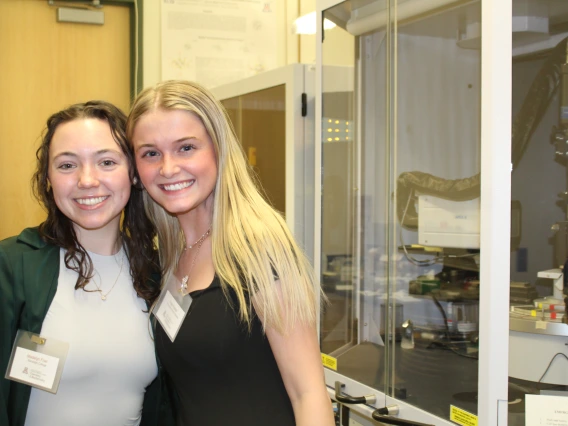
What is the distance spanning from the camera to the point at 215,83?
3.17 metres

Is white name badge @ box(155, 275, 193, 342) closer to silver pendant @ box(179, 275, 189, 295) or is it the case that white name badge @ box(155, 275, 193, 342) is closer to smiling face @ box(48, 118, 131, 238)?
silver pendant @ box(179, 275, 189, 295)

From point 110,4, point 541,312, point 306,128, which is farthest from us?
point 110,4

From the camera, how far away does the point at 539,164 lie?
1754 millimetres

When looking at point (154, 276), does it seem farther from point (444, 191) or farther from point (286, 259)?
point (444, 191)

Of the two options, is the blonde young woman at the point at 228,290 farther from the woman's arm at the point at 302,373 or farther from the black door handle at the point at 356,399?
the black door handle at the point at 356,399

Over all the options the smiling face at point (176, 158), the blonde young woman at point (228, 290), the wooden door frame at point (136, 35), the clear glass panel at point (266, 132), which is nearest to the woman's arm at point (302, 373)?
the blonde young woman at point (228, 290)

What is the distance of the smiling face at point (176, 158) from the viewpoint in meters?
1.31

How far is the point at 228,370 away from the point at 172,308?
199mm

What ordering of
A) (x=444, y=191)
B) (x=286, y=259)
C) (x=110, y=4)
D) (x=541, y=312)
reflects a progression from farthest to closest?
(x=110, y=4)
(x=444, y=191)
(x=541, y=312)
(x=286, y=259)

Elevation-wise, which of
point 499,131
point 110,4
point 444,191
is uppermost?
point 110,4

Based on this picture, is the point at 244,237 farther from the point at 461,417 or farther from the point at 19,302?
Result: the point at 461,417

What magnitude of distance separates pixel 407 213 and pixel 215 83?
1.60m

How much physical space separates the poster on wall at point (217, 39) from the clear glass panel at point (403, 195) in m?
1.29

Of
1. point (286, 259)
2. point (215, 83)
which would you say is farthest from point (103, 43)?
point (286, 259)
